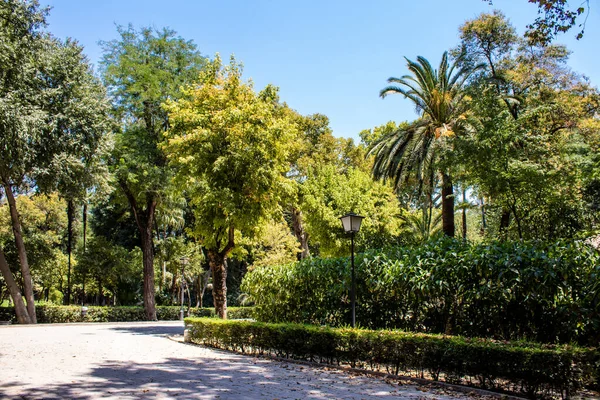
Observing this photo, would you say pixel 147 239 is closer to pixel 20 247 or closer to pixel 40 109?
pixel 20 247

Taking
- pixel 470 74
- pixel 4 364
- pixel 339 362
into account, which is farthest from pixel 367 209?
pixel 4 364

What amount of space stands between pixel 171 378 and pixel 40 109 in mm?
17399

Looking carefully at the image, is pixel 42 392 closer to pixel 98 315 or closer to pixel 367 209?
pixel 367 209

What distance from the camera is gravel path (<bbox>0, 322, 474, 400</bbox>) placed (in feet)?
22.0

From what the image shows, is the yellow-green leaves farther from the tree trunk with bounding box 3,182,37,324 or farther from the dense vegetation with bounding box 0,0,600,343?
the tree trunk with bounding box 3,182,37,324

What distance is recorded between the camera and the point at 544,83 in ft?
69.6

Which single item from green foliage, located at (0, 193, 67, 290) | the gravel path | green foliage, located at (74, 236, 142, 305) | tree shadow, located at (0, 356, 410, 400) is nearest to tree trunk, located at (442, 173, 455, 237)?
the gravel path

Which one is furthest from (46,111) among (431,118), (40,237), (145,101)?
(431,118)

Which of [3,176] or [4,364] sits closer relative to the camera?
[4,364]

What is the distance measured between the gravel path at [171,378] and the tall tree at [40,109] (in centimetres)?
1035

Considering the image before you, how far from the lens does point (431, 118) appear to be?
20188 millimetres

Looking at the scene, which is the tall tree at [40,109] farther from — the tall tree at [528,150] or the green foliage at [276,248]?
the tall tree at [528,150]

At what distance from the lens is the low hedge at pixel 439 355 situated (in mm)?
6715

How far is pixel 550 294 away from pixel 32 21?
18607mm
